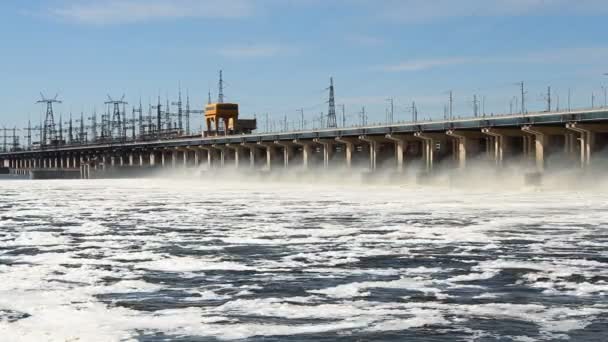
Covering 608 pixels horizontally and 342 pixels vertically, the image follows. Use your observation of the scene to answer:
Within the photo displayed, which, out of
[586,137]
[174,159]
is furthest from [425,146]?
→ [174,159]

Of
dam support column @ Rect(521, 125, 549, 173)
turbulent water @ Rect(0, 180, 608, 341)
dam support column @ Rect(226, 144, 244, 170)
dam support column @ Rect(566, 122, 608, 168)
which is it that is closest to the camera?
turbulent water @ Rect(0, 180, 608, 341)

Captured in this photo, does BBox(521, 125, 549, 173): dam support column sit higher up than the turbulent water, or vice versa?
BBox(521, 125, 549, 173): dam support column

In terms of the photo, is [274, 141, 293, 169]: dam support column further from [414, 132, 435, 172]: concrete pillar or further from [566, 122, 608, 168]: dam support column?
[566, 122, 608, 168]: dam support column

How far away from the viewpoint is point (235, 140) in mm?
141250

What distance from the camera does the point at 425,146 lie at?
330ft

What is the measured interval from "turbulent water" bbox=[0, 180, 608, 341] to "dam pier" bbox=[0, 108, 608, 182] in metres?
41.5

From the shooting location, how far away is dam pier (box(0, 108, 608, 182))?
249 ft

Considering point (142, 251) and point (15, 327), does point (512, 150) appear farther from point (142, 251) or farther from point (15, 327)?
point (15, 327)

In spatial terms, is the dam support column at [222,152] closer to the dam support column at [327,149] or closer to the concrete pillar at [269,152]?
the concrete pillar at [269,152]

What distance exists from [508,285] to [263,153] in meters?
125

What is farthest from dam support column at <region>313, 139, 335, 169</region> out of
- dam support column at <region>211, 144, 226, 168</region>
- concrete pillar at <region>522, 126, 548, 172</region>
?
concrete pillar at <region>522, 126, 548, 172</region>

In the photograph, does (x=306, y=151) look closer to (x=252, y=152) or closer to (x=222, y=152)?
(x=252, y=152)

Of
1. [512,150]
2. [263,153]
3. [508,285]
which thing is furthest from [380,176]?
[508,285]

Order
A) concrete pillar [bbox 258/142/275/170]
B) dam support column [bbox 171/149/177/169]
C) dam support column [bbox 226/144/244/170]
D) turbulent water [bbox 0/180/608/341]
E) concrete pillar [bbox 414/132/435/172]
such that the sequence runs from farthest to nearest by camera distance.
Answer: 1. dam support column [bbox 171/149/177/169]
2. dam support column [bbox 226/144/244/170]
3. concrete pillar [bbox 258/142/275/170]
4. concrete pillar [bbox 414/132/435/172]
5. turbulent water [bbox 0/180/608/341]
